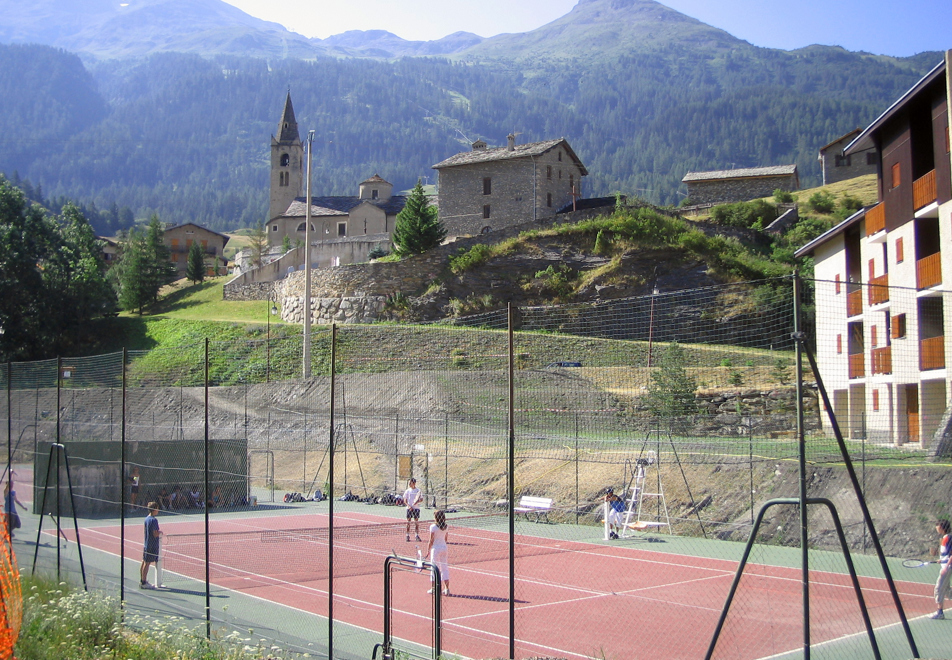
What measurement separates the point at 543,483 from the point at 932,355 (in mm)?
10561

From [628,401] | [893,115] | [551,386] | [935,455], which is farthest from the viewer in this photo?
[551,386]

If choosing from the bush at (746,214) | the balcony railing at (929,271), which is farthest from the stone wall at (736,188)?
the balcony railing at (929,271)

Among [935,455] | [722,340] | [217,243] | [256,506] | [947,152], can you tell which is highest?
[217,243]

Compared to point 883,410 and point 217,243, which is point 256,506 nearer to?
point 883,410

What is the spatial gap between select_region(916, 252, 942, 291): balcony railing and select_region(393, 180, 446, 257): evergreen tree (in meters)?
35.2

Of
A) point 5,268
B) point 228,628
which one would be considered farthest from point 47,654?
point 5,268

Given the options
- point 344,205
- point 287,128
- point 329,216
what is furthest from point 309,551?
point 287,128

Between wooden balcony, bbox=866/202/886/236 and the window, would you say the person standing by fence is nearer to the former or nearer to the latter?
the window

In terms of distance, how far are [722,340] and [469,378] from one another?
376 inches

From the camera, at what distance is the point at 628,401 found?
95.6 feet

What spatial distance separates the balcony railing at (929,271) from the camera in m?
23.5

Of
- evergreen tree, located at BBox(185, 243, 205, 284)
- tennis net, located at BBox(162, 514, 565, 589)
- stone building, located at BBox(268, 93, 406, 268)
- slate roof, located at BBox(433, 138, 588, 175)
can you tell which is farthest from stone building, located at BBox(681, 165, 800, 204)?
tennis net, located at BBox(162, 514, 565, 589)

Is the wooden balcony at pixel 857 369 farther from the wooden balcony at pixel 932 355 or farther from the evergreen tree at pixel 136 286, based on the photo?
the evergreen tree at pixel 136 286

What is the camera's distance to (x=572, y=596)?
14.1 metres
